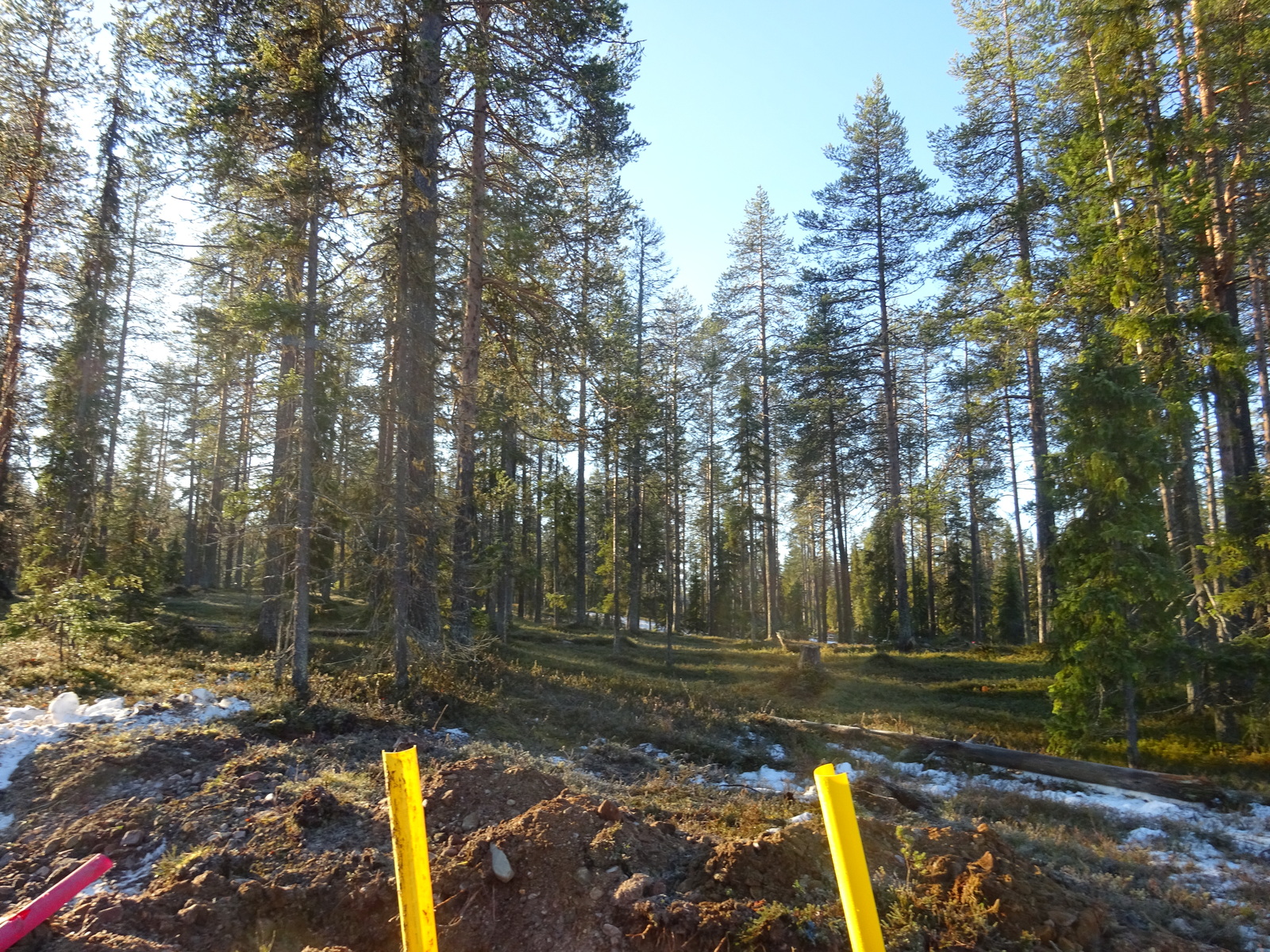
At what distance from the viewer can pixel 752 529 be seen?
34188 mm

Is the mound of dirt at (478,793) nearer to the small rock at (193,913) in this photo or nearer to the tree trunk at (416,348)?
the small rock at (193,913)

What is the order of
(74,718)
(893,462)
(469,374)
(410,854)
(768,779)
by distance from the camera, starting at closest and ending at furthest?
(410,854), (74,718), (768,779), (469,374), (893,462)

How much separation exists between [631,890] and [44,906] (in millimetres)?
2969

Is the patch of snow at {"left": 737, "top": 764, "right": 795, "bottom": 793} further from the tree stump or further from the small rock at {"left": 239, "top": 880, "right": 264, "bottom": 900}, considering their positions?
the tree stump

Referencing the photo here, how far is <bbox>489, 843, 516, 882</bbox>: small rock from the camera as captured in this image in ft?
14.2

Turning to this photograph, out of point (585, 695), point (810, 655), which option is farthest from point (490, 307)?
point (810, 655)

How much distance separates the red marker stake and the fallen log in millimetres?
9917

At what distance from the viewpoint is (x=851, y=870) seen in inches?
97.3

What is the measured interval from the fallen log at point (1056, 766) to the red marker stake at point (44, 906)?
32.5 feet

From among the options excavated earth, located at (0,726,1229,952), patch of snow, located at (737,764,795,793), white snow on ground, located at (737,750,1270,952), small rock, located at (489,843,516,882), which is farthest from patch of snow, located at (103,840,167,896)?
patch of snow, located at (737,764,795,793)

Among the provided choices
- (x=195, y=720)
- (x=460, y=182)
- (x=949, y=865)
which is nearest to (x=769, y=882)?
(x=949, y=865)

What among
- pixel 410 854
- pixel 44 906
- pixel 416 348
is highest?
pixel 416 348

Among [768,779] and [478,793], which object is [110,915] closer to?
[478,793]

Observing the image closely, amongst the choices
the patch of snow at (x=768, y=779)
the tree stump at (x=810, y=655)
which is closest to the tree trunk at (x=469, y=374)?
the patch of snow at (x=768, y=779)
